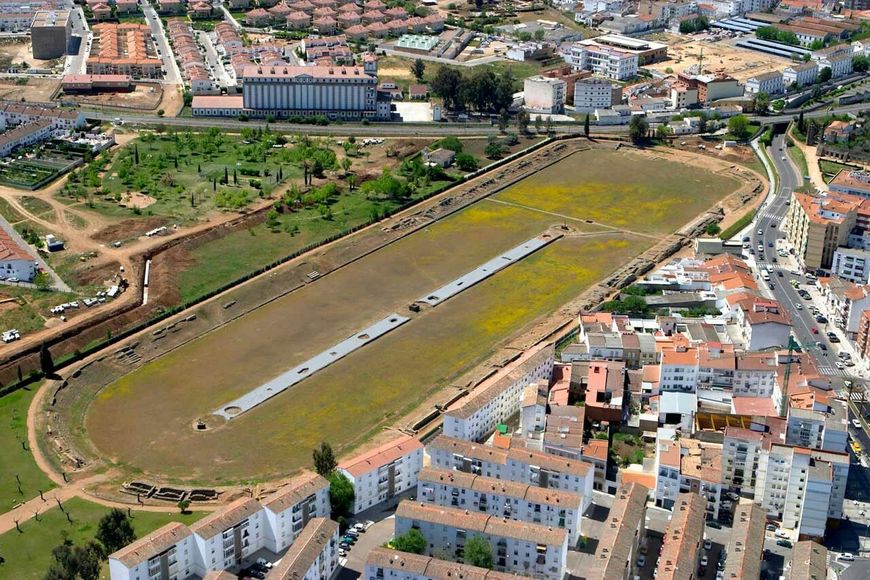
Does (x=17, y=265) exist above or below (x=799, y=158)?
below

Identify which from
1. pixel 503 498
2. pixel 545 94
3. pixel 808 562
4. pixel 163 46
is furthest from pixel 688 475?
pixel 163 46

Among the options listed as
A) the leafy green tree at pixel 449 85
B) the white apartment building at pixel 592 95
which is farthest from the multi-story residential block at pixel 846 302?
the leafy green tree at pixel 449 85

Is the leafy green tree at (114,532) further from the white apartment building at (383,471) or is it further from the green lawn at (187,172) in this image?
the green lawn at (187,172)

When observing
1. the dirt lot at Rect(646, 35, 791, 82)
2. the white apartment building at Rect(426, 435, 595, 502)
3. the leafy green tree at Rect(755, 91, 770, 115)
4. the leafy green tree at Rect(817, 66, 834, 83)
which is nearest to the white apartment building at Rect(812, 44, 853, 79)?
the leafy green tree at Rect(817, 66, 834, 83)

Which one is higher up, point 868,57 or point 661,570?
point 868,57

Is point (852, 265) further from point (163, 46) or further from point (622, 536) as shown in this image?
point (163, 46)

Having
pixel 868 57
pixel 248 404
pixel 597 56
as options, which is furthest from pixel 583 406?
pixel 868 57

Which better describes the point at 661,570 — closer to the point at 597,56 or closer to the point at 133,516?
the point at 133,516
